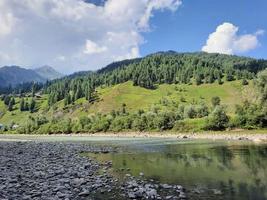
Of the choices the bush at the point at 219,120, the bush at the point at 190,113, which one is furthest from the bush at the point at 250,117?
the bush at the point at 190,113

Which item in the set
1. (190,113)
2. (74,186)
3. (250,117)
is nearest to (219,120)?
(250,117)

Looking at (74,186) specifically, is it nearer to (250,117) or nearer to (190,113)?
(250,117)

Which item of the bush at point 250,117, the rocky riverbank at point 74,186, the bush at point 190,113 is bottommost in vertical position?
the rocky riverbank at point 74,186

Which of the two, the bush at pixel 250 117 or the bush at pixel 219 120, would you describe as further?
the bush at pixel 219 120

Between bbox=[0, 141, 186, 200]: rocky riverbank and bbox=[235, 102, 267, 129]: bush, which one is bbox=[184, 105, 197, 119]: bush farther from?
bbox=[0, 141, 186, 200]: rocky riverbank

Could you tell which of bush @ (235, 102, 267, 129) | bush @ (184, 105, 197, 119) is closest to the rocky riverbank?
bush @ (235, 102, 267, 129)

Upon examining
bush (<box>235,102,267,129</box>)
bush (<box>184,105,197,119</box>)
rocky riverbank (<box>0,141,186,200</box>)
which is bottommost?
rocky riverbank (<box>0,141,186,200</box>)

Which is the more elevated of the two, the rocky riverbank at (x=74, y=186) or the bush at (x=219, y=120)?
the bush at (x=219, y=120)

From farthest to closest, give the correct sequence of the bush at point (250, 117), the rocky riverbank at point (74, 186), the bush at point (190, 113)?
the bush at point (190, 113)
the bush at point (250, 117)
the rocky riverbank at point (74, 186)

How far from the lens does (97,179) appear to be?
109ft

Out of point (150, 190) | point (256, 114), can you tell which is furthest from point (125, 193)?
point (256, 114)

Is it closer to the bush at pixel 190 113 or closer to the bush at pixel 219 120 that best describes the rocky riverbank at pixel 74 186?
the bush at pixel 219 120

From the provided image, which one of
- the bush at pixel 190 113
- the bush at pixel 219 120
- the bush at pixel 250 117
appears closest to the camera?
the bush at pixel 250 117

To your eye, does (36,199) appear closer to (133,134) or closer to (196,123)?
(196,123)
